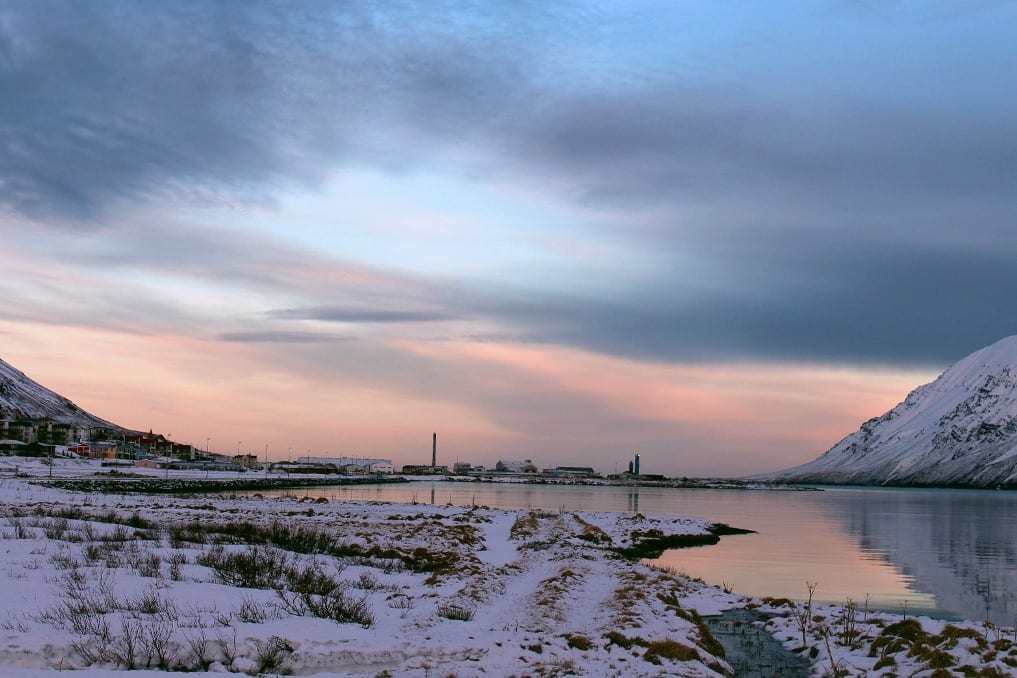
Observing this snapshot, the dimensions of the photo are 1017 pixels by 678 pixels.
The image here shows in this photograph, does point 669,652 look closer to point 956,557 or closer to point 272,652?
point 272,652

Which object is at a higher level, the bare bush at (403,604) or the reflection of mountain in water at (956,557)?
the bare bush at (403,604)

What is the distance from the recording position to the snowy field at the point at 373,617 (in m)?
12.8

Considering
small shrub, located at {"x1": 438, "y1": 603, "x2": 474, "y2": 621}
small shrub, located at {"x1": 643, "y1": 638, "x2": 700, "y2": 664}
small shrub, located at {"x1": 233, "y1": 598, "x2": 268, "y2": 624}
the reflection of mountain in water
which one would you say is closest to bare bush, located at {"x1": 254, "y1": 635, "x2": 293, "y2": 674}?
small shrub, located at {"x1": 233, "y1": 598, "x2": 268, "y2": 624}

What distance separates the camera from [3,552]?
2039 centimetres

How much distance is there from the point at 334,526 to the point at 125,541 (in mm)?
13235

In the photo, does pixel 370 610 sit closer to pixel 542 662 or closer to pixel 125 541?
pixel 542 662

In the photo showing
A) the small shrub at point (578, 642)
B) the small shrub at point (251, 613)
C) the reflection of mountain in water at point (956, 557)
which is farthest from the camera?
the reflection of mountain in water at point (956, 557)

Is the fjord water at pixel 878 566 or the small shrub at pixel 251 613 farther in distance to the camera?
the fjord water at pixel 878 566

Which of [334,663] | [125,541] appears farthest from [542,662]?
[125,541]

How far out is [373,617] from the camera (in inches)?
632

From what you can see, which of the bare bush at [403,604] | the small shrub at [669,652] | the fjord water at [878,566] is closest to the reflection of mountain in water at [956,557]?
the fjord water at [878,566]

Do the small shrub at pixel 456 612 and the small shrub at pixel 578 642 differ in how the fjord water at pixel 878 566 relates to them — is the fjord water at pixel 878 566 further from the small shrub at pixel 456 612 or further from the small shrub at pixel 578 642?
the small shrub at pixel 456 612

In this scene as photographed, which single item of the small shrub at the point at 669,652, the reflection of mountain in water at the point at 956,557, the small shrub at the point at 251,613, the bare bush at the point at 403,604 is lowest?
the reflection of mountain in water at the point at 956,557

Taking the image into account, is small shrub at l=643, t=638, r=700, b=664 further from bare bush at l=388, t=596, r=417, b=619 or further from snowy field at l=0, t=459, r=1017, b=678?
bare bush at l=388, t=596, r=417, b=619
